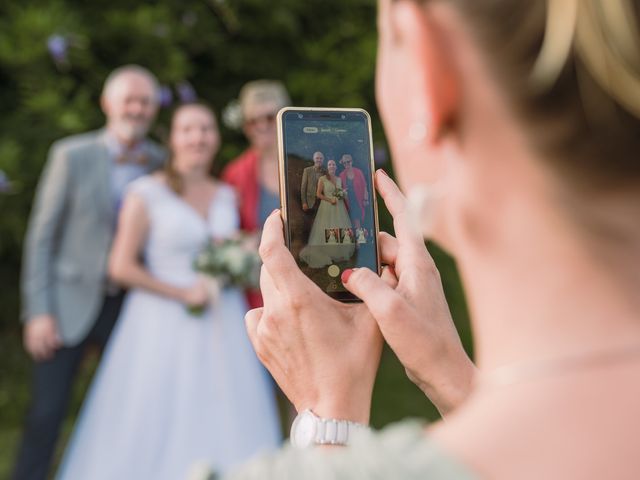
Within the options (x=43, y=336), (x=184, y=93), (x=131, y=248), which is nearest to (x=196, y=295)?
(x=131, y=248)

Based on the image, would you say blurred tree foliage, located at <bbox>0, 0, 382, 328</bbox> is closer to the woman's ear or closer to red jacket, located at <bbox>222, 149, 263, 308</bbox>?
red jacket, located at <bbox>222, 149, 263, 308</bbox>

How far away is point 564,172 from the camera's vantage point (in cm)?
80

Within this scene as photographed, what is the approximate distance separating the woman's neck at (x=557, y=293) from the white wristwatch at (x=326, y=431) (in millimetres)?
460

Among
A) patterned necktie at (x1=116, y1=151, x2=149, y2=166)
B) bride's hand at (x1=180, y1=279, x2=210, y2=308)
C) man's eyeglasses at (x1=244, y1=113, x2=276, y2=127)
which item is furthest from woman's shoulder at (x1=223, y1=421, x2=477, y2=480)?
man's eyeglasses at (x1=244, y1=113, x2=276, y2=127)

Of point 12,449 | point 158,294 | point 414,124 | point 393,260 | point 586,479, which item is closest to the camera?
point 586,479

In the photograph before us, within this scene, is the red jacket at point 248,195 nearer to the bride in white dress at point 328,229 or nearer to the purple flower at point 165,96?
the purple flower at point 165,96

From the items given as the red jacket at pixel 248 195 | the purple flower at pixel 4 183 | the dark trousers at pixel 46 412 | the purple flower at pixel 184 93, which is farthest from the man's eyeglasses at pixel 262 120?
the purple flower at pixel 4 183

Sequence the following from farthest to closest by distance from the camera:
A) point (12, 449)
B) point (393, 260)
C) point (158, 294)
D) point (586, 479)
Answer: point (12, 449) < point (158, 294) < point (393, 260) < point (586, 479)

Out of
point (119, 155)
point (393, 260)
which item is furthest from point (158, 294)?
point (393, 260)

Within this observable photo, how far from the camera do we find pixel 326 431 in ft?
4.18

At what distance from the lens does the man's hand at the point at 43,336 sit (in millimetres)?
5043

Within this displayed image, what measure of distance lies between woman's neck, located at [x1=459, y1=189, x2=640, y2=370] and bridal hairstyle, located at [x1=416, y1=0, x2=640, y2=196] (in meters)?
0.04

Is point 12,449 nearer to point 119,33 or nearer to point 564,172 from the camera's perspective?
point 119,33

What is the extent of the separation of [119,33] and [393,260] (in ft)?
19.6
